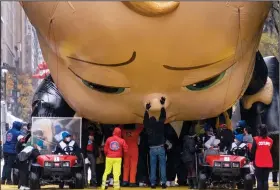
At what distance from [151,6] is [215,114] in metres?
2.80

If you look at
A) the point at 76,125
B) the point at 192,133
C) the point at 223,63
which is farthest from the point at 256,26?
the point at 76,125

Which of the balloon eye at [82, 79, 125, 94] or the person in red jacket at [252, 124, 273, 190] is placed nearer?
the person in red jacket at [252, 124, 273, 190]

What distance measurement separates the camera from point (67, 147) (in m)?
11.4

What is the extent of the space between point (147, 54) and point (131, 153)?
2.42 m

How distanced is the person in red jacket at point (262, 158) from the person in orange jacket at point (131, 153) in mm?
2378

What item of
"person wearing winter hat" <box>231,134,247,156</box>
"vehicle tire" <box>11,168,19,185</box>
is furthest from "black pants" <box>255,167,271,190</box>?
"vehicle tire" <box>11,168,19,185</box>

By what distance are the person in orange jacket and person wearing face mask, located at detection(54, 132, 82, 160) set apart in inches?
37.9

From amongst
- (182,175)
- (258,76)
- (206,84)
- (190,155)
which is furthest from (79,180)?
(258,76)

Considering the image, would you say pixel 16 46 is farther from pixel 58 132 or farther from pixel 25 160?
pixel 25 160

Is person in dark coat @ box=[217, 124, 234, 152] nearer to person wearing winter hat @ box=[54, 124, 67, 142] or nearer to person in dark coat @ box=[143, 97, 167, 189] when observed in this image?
person in dark coat @ box=[143, 97, 167, 189]

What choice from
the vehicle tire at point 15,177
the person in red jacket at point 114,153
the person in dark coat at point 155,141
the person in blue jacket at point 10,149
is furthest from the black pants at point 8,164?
the person in dark coat at point 155,141

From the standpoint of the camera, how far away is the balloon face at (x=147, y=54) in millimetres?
9867

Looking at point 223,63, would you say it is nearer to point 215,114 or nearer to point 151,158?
point 215,114

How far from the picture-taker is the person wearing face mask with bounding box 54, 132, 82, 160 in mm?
11367
